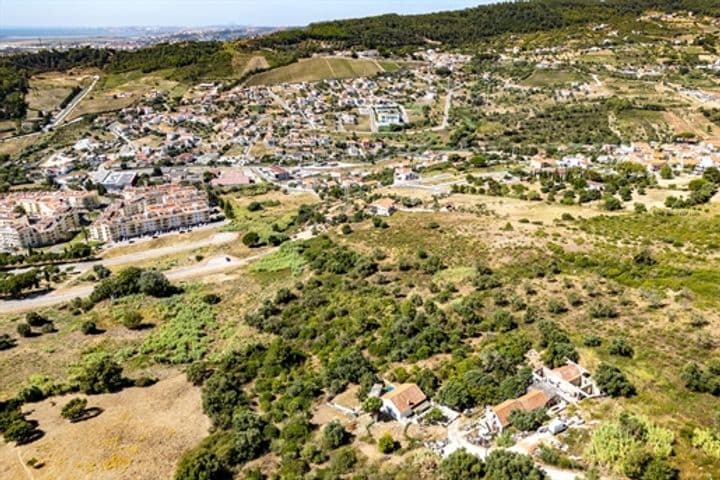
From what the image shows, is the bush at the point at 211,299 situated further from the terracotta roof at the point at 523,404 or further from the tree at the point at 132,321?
the terracotta roof at the point at 523,404

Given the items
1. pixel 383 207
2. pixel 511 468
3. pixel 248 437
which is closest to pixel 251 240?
pixel 383 207

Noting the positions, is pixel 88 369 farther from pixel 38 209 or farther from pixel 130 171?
pixel 130 171

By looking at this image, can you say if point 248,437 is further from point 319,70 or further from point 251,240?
point 319,70

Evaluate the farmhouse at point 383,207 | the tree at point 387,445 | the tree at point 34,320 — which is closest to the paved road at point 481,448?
the tree at point 387,445

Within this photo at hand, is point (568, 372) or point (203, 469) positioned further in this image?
point (568, 372)

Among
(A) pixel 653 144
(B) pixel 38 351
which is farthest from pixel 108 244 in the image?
(A) pixel 653 144
